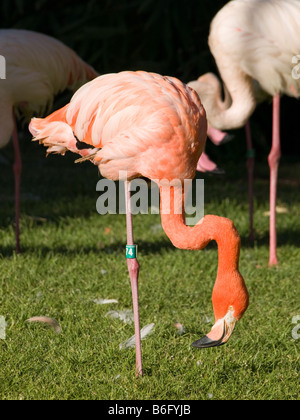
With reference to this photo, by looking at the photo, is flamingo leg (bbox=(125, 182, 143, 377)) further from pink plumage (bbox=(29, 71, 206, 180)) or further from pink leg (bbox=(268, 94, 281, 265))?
pink leg (bbox=(268, 94, 281, 265))

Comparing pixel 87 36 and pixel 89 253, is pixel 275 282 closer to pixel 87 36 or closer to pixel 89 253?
pixel 89 253

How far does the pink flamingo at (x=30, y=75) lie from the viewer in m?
4.44

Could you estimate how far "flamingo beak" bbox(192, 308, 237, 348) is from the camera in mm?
2652

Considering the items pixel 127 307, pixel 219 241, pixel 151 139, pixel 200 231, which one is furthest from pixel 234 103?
pixel 219 241

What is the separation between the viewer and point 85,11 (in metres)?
7.69

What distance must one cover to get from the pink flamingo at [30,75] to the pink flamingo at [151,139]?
1.34 m

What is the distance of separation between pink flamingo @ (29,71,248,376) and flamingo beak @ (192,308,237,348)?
0.89 ft

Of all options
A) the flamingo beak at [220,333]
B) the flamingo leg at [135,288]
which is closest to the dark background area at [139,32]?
the flamingo leg at [135,288]

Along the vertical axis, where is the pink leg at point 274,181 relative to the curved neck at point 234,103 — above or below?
below

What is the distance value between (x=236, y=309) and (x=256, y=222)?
2950mm

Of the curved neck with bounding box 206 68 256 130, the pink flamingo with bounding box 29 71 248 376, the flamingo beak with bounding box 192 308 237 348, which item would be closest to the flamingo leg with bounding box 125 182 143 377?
the pink flamingo with bounding box 29 71 248 376

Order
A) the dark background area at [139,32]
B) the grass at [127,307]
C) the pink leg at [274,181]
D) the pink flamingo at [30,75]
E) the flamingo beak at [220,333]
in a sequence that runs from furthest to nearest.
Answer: the dark background area at [139,32], the pink leg at [274,181], the pink flamingo at [30,75], the grass at [127,307], the flamingo beak at [220,333]

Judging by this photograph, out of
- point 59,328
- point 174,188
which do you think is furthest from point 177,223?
point 59,328

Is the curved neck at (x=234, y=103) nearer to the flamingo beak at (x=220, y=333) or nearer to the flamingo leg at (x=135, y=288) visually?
the flamingo leg at (x=135, y=288)
